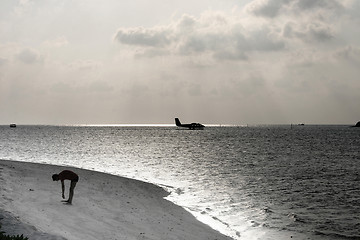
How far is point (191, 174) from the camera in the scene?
47562 millimetres

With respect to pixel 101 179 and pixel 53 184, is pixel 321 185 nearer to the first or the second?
pixel 101 179

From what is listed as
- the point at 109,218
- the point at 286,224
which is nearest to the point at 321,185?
the point at 286,224

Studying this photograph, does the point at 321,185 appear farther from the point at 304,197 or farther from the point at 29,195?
the point at 29,195

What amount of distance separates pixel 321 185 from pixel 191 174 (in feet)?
55.5

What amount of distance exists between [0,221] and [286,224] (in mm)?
17733

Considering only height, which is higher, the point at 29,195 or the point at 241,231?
the point at 29,195

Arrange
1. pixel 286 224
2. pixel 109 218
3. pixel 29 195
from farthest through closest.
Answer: pixel 286 224 → pixel 29 195 → pixel 109 218

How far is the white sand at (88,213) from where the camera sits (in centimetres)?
1449

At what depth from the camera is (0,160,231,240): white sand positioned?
1449 cm

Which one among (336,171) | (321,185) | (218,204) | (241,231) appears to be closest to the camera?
(241,231)

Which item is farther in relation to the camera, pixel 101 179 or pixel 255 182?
pixel 255 182

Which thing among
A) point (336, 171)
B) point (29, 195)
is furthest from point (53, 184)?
point (336, 171)

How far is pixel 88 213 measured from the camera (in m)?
18.2

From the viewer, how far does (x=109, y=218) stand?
18.2 meters
